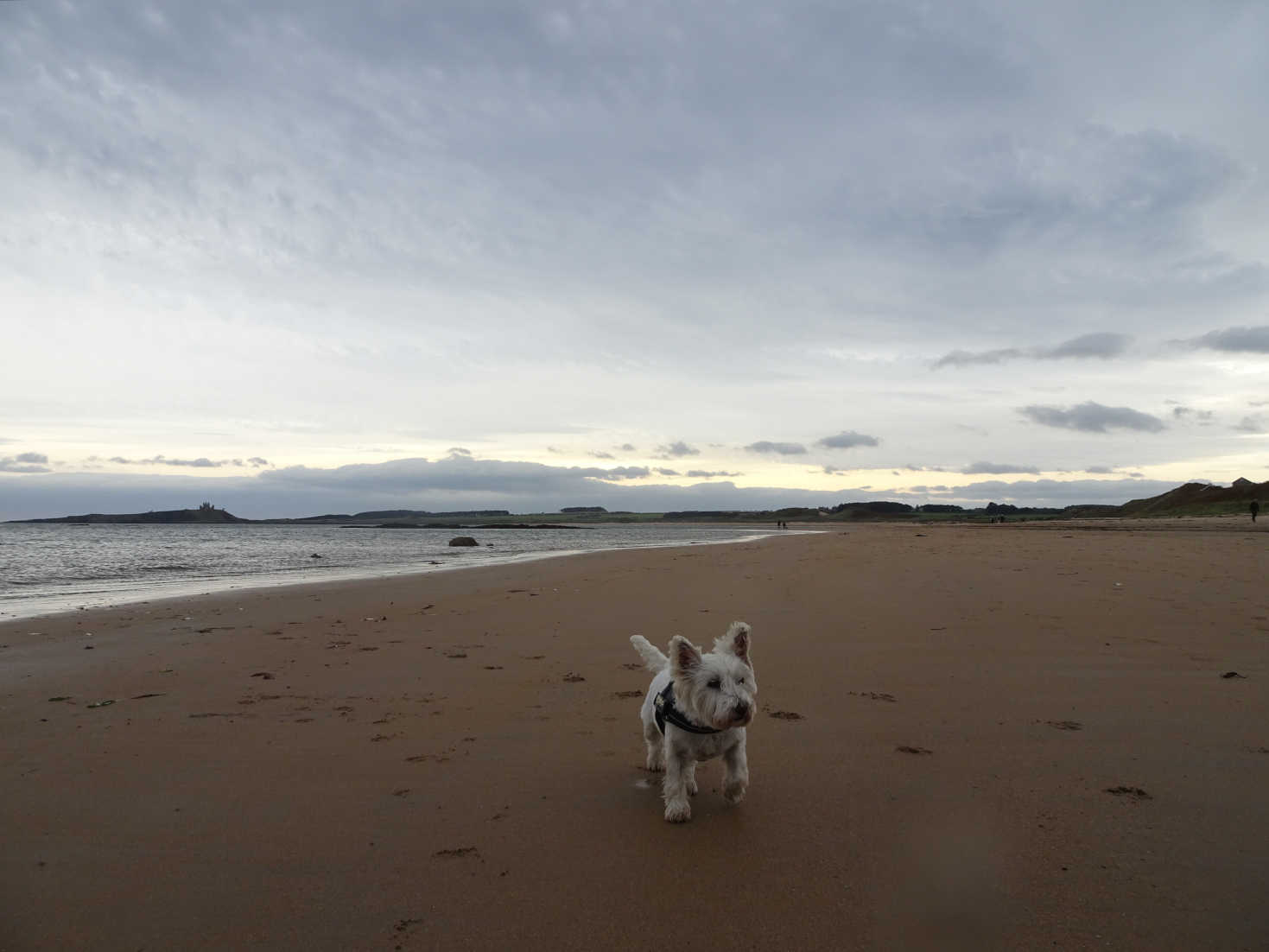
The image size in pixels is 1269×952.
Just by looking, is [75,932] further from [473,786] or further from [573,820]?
[573,820]

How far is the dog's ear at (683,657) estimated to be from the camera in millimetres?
4281

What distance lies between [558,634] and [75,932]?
263 inches

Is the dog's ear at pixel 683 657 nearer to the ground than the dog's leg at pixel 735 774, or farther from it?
farther from it

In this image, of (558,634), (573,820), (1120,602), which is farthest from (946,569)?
(573,820)

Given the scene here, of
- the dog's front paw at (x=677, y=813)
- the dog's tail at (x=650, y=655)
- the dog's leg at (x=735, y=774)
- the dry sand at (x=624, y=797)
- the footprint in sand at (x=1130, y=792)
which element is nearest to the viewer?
the dry sand at (x=624, y=797)

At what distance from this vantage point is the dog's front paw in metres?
4.07

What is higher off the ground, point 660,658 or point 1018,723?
point 660,658

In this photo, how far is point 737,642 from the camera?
14.7 feet

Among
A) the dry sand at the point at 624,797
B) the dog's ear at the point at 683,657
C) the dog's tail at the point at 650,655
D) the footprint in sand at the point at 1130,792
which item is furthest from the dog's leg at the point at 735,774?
the footprint in sand at the point at 1130,792

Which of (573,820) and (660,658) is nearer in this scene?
(573,820)

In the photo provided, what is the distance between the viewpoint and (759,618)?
10.1m

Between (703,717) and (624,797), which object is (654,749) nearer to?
(624,797)

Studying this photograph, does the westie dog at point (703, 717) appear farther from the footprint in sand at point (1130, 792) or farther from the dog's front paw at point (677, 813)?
the footprint in sand at point (1130, 792)

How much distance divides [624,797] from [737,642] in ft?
3.89
